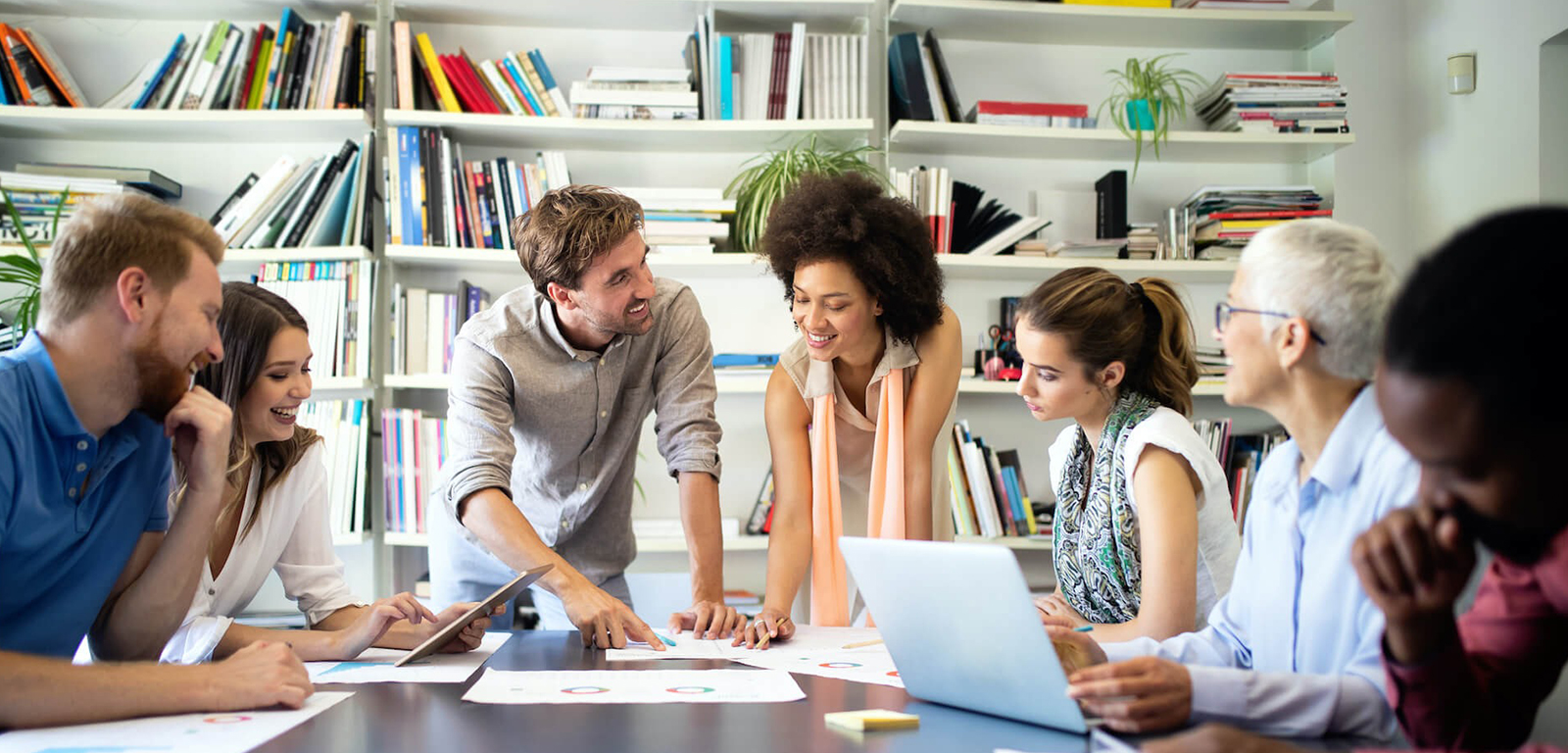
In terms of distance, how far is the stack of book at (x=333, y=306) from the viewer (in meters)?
2.98

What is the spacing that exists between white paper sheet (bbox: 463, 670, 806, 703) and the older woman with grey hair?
36 cm

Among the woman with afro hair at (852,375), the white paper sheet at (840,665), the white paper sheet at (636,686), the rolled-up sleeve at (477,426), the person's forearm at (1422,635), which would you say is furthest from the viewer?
the woman with afro hair at (852,375)

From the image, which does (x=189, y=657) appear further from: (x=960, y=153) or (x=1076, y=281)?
(x=960, y=153)

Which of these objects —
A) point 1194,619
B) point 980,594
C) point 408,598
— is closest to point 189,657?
point 408,598

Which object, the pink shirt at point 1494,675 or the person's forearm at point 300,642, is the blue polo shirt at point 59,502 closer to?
the person's forearm at point 300,642

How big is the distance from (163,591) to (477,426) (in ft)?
2.12

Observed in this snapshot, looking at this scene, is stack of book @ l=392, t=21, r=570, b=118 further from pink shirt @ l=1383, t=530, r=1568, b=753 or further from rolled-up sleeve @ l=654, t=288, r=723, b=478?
pink shirt @ l=1383, t=530, r=1568, b=753

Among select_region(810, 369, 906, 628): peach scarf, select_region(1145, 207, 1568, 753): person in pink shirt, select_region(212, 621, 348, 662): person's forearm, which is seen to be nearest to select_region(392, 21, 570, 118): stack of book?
select_region(810, 369, 906, 628): peach scarf

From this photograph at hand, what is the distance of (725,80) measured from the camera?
309cm

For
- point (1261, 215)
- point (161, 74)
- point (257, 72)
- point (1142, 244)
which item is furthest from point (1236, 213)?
point (161, 74)

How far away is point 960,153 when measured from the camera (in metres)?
3.35

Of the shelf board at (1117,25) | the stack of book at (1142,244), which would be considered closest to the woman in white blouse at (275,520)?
the shelf board at (1117,25)

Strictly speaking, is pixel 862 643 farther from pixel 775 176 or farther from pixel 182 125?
pixel 182 125

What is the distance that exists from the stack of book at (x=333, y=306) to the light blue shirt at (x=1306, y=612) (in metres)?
2.40
